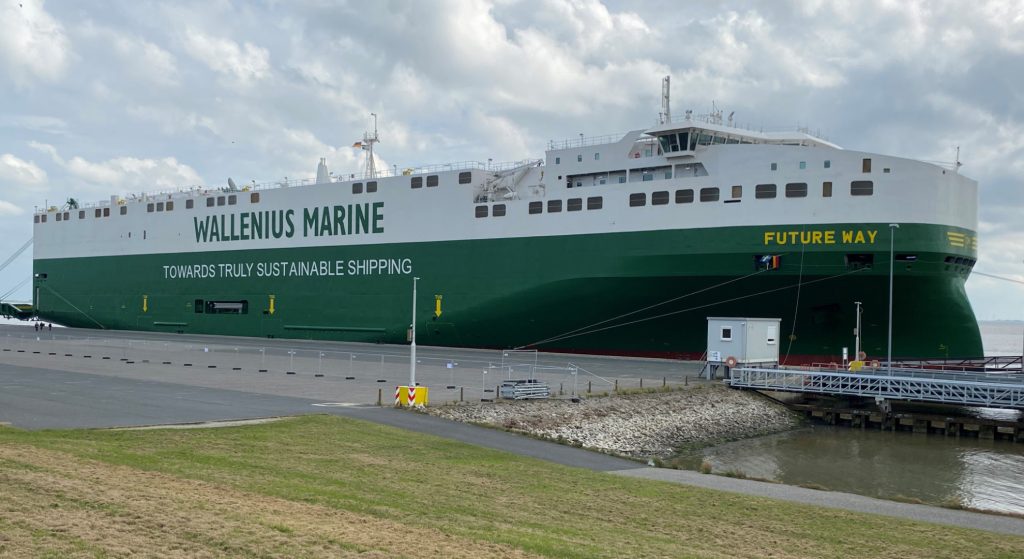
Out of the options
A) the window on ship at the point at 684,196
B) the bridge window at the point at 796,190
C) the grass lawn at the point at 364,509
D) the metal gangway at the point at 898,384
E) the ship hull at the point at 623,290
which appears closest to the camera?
the grass lawn at the point at 364,509

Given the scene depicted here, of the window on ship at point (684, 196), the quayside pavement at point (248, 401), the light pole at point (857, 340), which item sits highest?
the window on ship at point (684, 196)

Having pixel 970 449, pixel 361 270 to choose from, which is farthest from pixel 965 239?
pixel 361 270

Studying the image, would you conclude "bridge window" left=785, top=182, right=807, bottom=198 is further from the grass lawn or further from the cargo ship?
the grass lawn

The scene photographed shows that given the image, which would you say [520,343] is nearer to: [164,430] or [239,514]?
[164,430]

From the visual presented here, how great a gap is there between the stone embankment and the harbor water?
97 centimetres

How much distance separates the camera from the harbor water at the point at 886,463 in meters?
21.7

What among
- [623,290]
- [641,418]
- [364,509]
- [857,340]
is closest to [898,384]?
[857,340]

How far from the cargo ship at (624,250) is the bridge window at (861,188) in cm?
6

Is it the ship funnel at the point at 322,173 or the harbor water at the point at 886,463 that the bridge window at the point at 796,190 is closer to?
the harbor water at the point at 886,463

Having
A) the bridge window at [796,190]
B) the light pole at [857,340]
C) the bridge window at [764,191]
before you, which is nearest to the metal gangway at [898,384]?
the light pole at [857,340]

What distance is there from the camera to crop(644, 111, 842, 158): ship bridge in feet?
143

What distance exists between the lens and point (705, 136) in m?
44.2

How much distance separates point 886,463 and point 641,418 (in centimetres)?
752

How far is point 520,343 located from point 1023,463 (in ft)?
90.6
